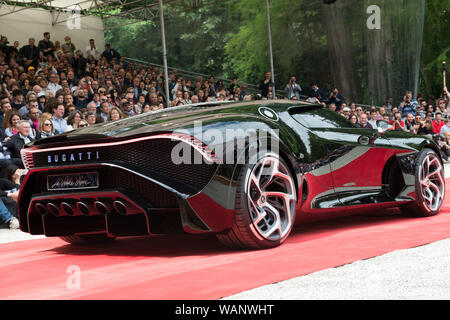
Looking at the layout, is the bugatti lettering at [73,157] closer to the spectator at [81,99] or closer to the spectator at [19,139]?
the spectator at [19,139]

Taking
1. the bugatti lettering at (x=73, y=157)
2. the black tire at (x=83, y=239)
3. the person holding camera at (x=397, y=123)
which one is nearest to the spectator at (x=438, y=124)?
the person holding camera at (x=397, y=123)

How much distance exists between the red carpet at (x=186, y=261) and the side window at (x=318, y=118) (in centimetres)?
96

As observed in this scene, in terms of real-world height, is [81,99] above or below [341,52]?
below

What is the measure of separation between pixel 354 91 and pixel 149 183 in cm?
2600

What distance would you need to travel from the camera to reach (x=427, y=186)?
6.53m

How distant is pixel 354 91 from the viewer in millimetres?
29453

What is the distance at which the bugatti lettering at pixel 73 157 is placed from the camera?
4.64m

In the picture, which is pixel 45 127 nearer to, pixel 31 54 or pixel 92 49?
pixel 31 54

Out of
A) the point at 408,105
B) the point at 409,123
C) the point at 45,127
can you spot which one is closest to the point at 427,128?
the point at 409,123

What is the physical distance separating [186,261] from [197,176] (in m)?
0.59
